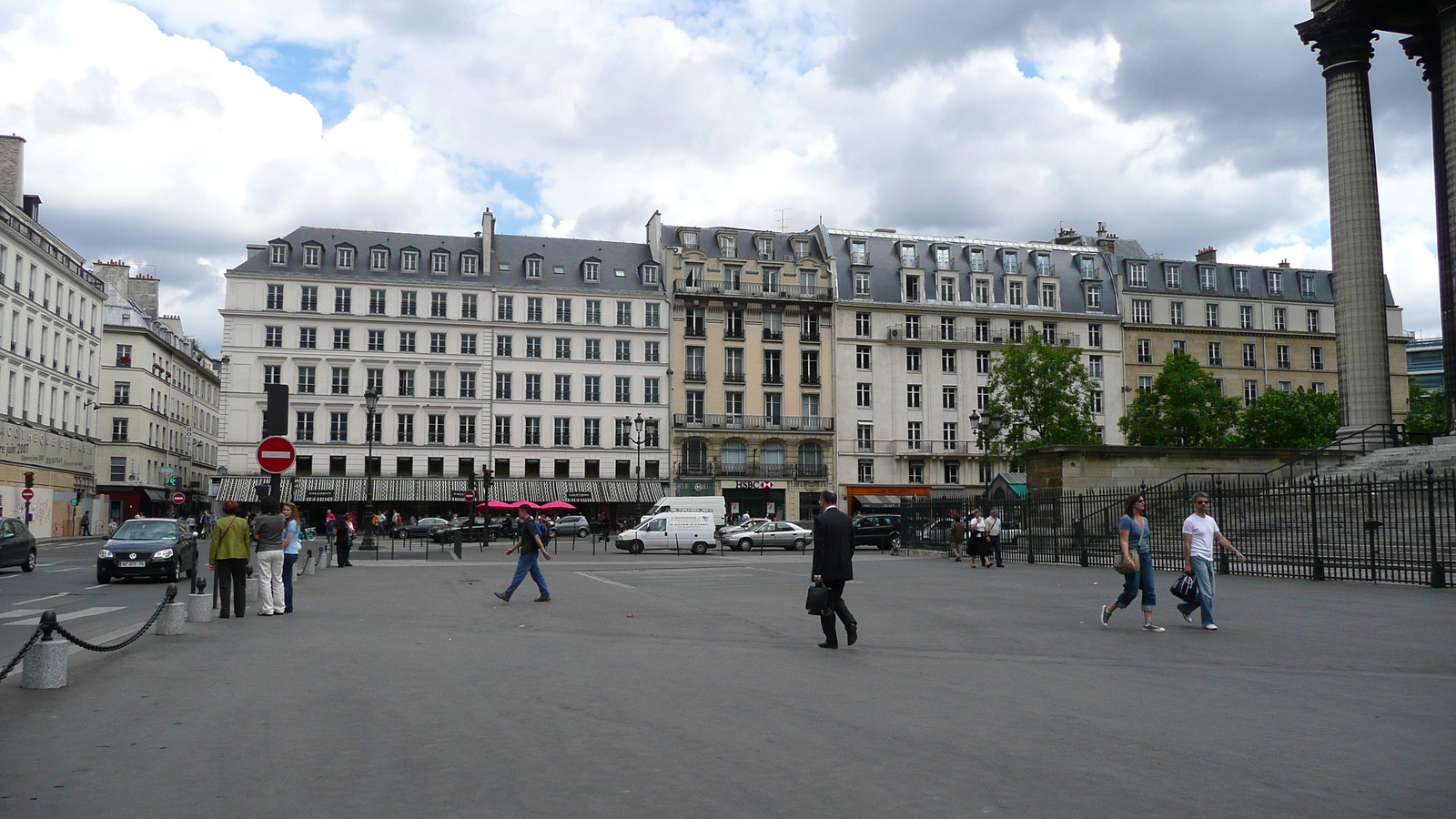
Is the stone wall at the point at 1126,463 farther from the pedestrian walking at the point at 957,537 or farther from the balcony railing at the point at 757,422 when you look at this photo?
the balcony railing at the point at 757,422

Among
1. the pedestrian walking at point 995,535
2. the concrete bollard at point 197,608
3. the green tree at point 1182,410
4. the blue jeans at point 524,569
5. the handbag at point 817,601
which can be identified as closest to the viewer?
the handbag at point 817,601

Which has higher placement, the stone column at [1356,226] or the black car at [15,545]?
the stone column at [1356,226]

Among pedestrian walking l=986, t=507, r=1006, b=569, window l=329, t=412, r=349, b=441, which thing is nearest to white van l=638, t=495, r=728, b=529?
pedestrian walking l=986, t=507, r=1006, b=569

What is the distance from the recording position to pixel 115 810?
205 inches

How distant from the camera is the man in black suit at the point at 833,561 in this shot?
37.8 ft

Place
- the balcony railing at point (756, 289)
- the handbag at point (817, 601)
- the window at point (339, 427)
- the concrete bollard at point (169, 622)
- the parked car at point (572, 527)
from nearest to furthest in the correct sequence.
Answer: the handbag at point (817, 601), the concrete bollard at point (169, 622), the parked car at point (572, 527), the window at point (339, 427), the balcony railing at point (756, 289)

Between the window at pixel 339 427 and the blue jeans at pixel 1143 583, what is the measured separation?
59872 mm

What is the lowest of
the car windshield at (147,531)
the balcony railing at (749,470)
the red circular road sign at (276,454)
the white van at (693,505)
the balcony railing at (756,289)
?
the car windshield at (147,531)

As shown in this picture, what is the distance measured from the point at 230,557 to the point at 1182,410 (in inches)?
2181

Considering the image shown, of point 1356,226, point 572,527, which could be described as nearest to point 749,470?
point 572,527

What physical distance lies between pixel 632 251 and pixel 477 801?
7183 centimetres

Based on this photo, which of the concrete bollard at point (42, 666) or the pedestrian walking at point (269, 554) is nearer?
the concrete bollard at point (42, 666)

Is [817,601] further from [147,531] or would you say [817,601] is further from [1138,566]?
[147,531]

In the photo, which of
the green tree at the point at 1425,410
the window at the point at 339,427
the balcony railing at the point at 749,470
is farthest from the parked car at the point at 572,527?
the green tree at the point at 1425,410
